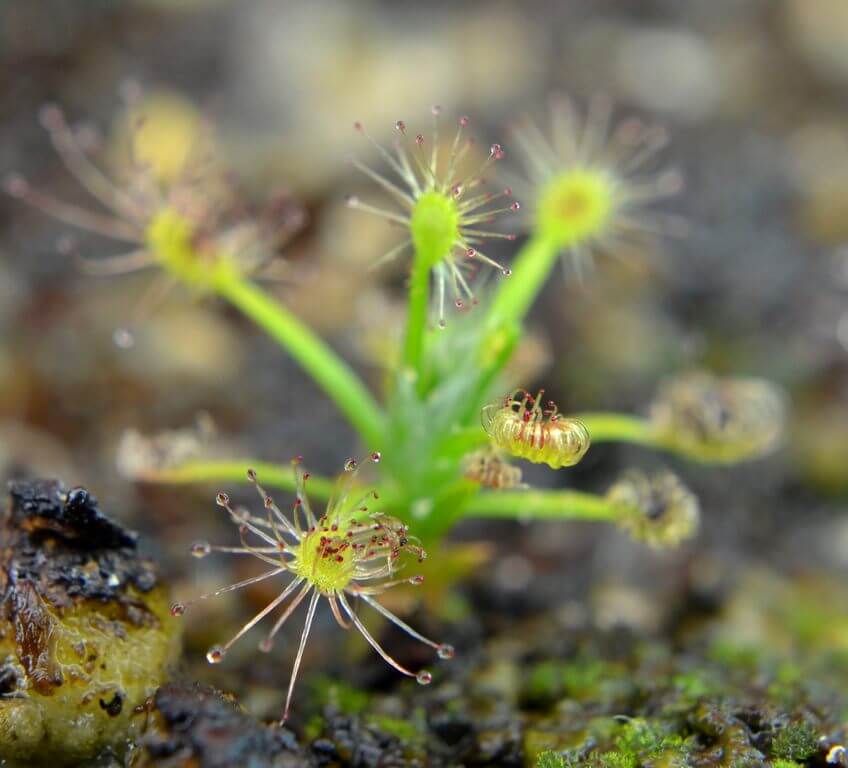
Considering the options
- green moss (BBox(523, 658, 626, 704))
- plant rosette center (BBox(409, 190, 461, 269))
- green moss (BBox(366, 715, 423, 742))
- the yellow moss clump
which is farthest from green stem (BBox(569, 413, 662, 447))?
the yellow moss clump

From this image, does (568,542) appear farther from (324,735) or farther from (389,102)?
(389,102)

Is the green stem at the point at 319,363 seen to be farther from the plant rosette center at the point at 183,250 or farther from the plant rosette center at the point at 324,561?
the plant rosette center at the point at 324,561

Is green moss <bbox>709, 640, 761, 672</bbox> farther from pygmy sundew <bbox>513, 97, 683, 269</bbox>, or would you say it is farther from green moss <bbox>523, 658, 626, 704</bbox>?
pygmy sundew <bbox>513, 97, 683, 269</bbox>

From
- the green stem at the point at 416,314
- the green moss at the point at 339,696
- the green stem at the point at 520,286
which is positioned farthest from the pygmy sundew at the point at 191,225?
the green moss at the point at 339,696

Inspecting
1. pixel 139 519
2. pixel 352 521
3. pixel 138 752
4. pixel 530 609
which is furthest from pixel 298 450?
pixel 138 752

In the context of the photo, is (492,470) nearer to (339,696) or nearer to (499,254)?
(339,696)

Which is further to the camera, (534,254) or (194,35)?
(194,35)
